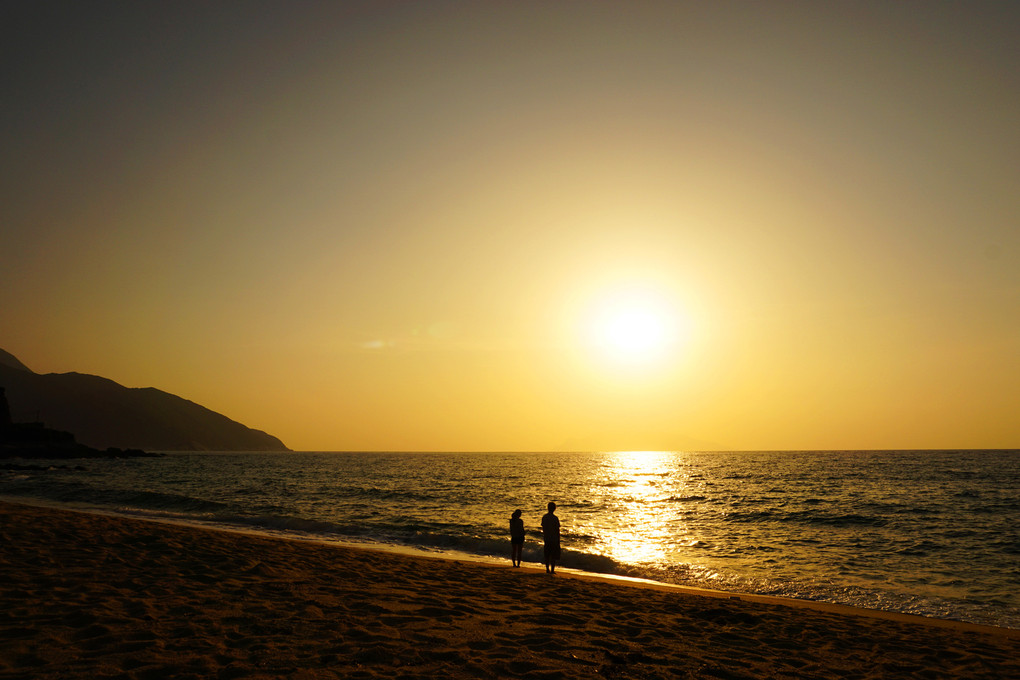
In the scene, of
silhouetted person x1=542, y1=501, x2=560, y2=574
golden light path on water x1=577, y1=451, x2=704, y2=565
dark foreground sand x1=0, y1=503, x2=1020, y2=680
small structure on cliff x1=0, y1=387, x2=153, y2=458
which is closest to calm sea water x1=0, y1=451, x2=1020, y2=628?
golden light path on water x1=577, y1=451, x2=704, y2=565

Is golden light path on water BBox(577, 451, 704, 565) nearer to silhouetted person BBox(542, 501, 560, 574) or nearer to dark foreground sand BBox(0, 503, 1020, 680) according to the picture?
silhouetted person BBox(542, 501, 560, 574)

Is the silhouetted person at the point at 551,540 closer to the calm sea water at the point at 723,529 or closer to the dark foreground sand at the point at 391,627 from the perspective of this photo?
the dark foreground sand at the point at 391,627

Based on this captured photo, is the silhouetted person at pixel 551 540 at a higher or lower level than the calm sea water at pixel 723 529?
higher

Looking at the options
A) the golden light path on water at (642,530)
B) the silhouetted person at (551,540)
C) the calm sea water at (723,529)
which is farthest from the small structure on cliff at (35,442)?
the silhouetted person at (551,540)

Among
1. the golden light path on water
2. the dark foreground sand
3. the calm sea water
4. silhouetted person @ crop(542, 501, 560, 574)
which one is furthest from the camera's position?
the golden light path on water

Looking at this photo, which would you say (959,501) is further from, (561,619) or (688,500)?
(561,619)

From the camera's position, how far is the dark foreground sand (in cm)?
724

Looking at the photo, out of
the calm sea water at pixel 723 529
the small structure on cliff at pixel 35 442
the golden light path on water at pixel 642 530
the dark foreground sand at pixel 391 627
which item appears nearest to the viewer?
the dark foreground sand at pixel 391 627

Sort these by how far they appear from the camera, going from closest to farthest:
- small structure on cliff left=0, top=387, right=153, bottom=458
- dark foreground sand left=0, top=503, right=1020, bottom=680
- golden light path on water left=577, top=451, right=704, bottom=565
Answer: dark foreground sand left=0, top=503, right=1020, bottom=680 < golden light path on water left=577, top=451, right=704, bottom=565 < small structure on cliff left=0, top=387, right=153, bottom=458

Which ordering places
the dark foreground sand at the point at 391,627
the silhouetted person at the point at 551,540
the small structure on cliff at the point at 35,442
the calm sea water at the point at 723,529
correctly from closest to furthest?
the dark foreground sand at the point at 391,627
the silhouetted person at the point at 551,540
the calm sea water at the point at 723,529
the small structure on cliff at the point at 35,442

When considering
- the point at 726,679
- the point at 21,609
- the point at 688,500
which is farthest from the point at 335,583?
the point at 688,500

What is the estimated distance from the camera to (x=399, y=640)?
→ 27.5 feet

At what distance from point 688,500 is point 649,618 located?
40799mm

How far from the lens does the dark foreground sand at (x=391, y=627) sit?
23.7 feet
